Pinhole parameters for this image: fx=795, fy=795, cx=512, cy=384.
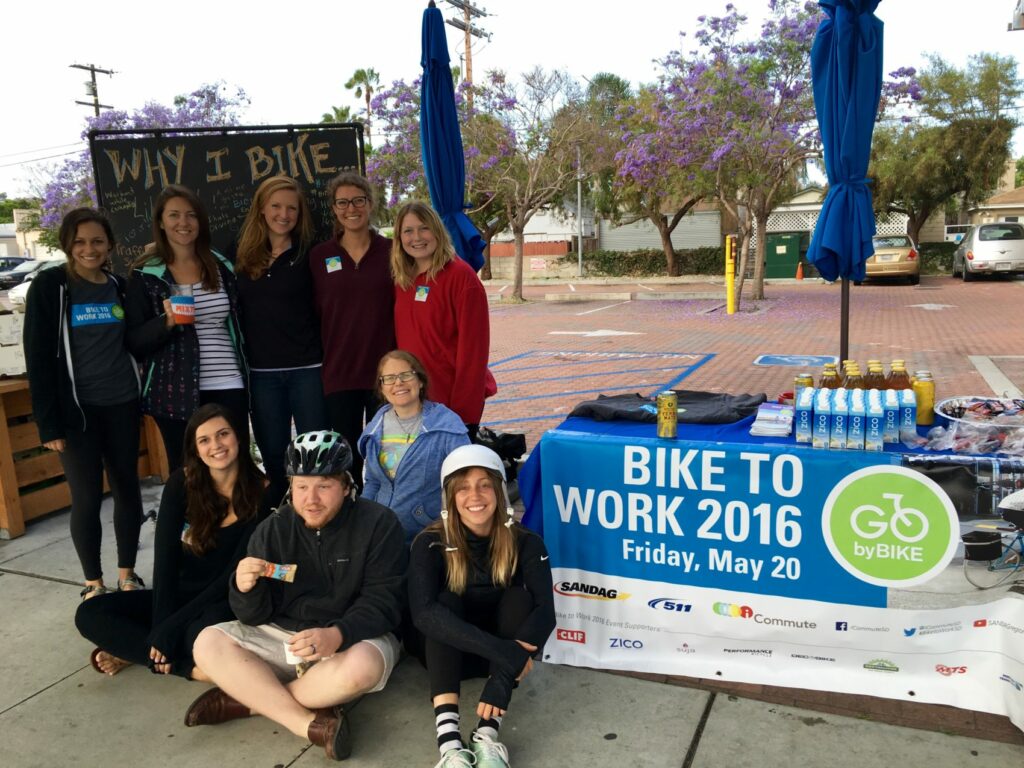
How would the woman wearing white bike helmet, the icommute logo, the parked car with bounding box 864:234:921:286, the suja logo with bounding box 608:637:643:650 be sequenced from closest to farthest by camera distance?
the woman wearing white bike helmet, the icommute logo, the suja logo with bounding box 608:637:643:650, the parked car with bounding box 864:234:921:286

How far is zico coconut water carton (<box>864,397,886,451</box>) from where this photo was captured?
2.87 meters

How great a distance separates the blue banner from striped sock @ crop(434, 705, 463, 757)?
85cm

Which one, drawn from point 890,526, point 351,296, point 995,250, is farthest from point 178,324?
point 995,250

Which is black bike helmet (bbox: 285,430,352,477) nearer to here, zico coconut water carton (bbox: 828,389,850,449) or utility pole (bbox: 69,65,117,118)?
zico coconut water carton (bbox: 828,389,850,449)

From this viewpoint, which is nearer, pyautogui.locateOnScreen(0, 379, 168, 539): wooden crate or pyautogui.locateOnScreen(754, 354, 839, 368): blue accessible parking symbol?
pyautogui.locateOnScreen(0, 379, 168, 539): wooden crate

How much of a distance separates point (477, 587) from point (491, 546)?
16 cm

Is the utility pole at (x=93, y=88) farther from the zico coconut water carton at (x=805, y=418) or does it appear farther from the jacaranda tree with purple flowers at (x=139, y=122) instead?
the zico coconut water carton at (x=805, y=418)

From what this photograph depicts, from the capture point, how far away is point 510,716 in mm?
2953

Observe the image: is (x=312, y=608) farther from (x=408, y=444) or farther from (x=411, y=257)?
(x=411, y=257)

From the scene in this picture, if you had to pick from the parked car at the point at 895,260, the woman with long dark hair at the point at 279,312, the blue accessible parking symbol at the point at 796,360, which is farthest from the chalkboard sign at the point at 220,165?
the parked car at the point at 895,260

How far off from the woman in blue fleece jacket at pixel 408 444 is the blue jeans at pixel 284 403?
1.83 feet

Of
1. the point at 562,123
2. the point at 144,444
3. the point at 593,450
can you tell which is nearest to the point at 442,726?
the point at 593,450

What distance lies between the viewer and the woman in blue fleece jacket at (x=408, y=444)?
3.36m

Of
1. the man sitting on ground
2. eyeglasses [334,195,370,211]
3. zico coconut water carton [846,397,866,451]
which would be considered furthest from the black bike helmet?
zico coconut water carton [846,397,866,451]
